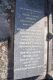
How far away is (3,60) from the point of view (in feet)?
16.4

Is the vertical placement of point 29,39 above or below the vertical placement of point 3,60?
above

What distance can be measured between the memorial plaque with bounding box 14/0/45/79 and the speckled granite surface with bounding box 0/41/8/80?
0.20m

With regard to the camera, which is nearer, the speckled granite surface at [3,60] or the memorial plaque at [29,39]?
the speckled granite surface at [3,60]

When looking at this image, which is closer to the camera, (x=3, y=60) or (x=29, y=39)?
(x=3, y=60)

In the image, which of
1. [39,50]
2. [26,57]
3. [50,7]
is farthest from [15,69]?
[50,7]

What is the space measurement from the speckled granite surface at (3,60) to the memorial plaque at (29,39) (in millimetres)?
204

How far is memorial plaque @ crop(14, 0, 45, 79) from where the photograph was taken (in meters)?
5.09

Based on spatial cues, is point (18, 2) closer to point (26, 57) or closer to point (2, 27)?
point (2, 27)

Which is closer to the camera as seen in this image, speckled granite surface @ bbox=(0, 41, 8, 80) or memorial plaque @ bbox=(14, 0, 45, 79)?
speckled granite surface @ bbox=(0, 41, 8, 80)

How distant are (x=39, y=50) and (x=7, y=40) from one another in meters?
0.92

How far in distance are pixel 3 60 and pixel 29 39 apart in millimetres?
817

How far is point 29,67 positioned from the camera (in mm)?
5281

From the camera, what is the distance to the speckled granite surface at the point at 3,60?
16.3 feet

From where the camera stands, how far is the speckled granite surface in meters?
4.96
